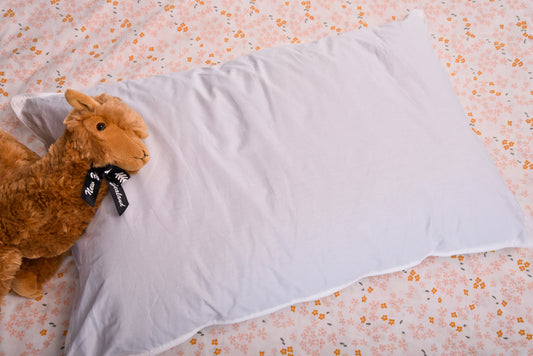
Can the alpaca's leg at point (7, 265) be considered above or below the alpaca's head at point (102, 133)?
below

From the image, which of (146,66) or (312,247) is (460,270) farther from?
(146,66)

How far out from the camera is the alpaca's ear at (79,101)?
72 centimetres

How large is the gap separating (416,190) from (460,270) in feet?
0.94

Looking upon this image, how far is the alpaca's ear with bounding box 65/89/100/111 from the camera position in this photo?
72cm

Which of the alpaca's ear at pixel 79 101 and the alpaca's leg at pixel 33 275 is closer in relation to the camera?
the alpaca's ear at pixel 79 101

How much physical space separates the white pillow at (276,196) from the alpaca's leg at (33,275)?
0.11 metres

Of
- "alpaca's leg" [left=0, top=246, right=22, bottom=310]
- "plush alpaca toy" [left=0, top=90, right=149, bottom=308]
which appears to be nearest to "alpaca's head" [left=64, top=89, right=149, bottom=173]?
"plush alpaca toy" [left=0, top=90, right=149, bottom=308]

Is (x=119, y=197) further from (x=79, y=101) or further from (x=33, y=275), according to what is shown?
(x=33, y=275)

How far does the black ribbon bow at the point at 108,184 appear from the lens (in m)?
0.75

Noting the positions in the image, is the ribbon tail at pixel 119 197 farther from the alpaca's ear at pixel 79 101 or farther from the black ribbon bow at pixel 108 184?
the alpaca's ear at pixel 79 101

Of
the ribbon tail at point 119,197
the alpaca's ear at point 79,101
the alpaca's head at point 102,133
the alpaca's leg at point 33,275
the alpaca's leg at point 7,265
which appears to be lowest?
the alpaca's leg at point 33,275

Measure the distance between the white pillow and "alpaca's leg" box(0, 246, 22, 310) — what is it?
0.12 metres

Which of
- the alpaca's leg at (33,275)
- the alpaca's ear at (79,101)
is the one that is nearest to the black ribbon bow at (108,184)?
the alpaca's ear at (79,101)

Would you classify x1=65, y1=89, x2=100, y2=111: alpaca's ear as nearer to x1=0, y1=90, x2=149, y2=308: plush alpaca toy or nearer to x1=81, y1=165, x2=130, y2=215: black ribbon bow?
x1=0, y1=90, x2=149, y2=308: plush alpaca toy
